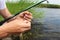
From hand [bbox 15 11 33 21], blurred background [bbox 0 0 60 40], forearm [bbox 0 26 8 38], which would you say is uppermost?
hand [bbox 15 11 33 21]

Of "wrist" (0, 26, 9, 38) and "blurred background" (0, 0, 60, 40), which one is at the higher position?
"wrist" (0, 26, 9, 38)

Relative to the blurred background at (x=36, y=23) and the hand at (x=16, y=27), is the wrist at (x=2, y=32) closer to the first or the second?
the hand at (x=16, y=27)

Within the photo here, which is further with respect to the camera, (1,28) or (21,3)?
(21,3)

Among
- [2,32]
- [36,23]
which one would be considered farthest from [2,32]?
[36,23]

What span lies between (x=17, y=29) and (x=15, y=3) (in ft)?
8.89

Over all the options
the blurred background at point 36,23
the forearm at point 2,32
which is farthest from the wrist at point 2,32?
the blurred background at point 36,23

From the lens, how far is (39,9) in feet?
13.2

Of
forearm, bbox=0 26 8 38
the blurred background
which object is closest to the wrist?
forearm, bbox=0 26 8 38

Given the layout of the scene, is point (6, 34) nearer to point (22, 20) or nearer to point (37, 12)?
point (22, 20)

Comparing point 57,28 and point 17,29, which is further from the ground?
point 17,29

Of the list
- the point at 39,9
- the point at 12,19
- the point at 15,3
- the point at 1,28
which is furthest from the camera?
the point at 39,9

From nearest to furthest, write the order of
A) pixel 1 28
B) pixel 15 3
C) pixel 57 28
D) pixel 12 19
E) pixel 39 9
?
1. pixel 1 28
2. pixel 12 19
3. pixel 15 3
4. pixel 39 9
5. pixel 57 28

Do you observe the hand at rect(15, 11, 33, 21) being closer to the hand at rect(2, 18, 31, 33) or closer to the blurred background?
the hand at rect(2, 18, 31, 33)

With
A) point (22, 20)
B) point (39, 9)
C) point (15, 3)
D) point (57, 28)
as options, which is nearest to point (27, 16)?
point (22, 20)
